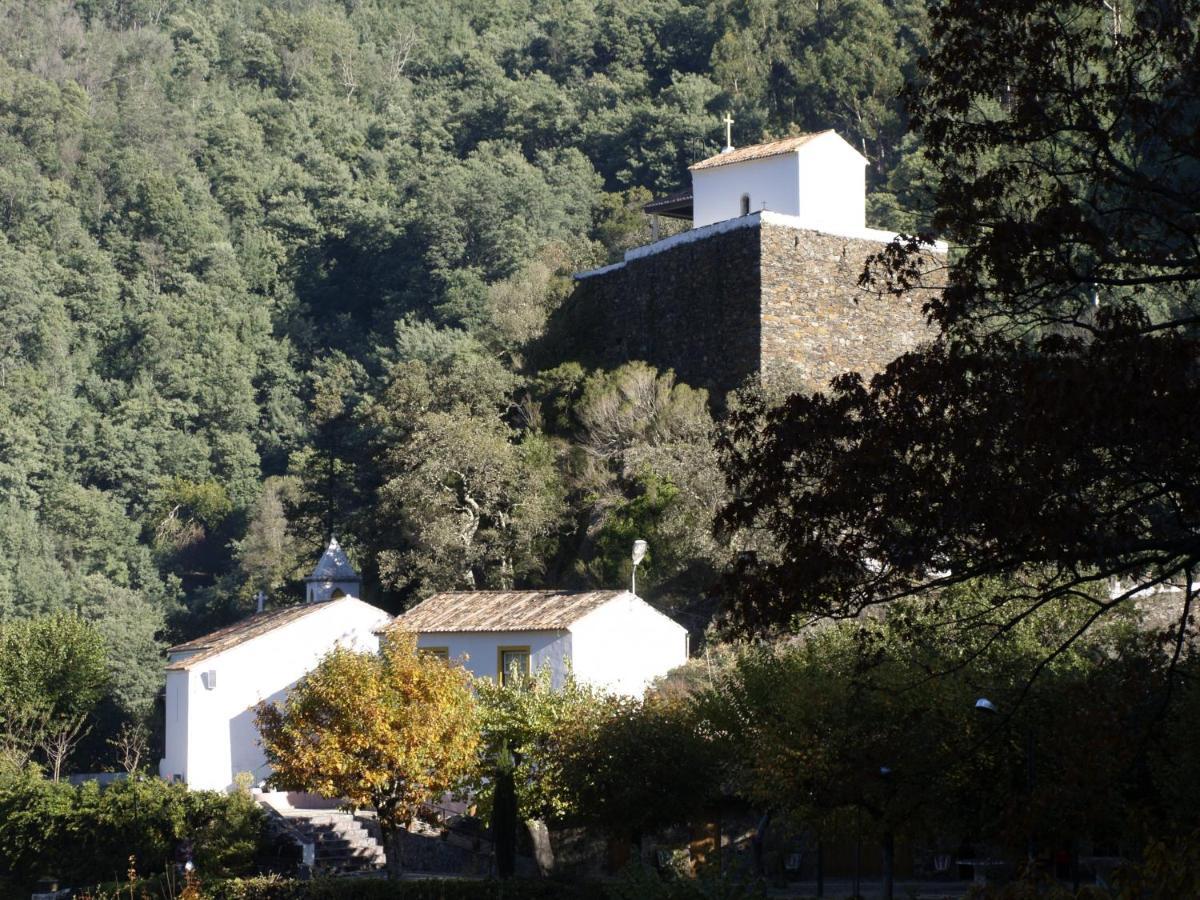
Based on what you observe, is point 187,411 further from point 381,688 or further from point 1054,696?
point 1054,696

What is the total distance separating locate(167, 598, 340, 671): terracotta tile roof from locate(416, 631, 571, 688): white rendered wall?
13.0 ft

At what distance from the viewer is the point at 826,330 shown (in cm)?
4338

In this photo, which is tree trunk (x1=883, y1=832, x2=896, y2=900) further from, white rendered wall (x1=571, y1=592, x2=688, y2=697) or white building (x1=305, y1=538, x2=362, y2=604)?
white building (x1=305, y1=538, x2=362, y2=604)

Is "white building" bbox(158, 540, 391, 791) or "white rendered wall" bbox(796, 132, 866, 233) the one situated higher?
"white rendered wall" bbox(796, 132, 866, 233)

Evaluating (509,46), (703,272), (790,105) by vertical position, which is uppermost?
(509,46)

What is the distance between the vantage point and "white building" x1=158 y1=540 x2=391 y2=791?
3597 cm

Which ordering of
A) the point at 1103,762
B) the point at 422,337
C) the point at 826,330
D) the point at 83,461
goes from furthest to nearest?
the point at 83,461 < the point at 422,337 < the point at 826,330 < the point at 1103,762

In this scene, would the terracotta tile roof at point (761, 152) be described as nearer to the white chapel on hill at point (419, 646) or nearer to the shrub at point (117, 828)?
the white chapel on hill at point (419, 646)

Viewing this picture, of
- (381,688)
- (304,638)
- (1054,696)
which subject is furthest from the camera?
(304,638)

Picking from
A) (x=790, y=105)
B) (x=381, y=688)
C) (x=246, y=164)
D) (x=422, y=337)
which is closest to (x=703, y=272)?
(x=381, y=688)

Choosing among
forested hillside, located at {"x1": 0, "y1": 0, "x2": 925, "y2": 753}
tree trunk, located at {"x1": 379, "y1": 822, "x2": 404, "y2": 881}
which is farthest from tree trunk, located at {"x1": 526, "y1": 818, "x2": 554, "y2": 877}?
forested hillside, located at {"x1": 0, "y1": 0, "x2": 925, "y2": 753}

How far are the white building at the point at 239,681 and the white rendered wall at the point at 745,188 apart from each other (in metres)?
15.0

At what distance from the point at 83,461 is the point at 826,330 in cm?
4391

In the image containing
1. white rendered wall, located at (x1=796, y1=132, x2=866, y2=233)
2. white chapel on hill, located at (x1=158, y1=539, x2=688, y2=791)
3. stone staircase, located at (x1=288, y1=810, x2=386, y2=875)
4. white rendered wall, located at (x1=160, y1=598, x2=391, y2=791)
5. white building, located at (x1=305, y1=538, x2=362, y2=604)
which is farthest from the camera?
white rendered wall, located at (x1=796, y1=132, x2=866, y2=233)
